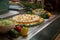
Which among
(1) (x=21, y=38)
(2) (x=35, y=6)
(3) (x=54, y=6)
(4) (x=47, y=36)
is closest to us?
(1) (x=21, y=38)

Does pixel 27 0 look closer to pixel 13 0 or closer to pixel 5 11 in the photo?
pixel 13 0

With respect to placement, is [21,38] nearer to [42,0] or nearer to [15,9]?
[15,9]

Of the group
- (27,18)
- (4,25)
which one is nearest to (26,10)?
(27,18)

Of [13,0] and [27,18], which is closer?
[27,18]

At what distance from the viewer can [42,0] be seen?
4.08 meters

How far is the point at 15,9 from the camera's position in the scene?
2963mm

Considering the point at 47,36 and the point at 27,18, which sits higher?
the point at 27,18

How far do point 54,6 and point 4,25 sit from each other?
2.99 meters

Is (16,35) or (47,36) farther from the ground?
(16,35)

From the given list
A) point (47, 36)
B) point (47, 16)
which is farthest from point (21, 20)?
point (47, 16)

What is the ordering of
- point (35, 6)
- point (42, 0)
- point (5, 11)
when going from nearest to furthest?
point (5, 11), point (35, 6), point (42, 0)

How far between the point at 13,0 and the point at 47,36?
1.51m

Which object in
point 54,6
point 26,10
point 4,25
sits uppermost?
point 4,25

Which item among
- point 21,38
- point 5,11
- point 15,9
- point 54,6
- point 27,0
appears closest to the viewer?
point 21,38
